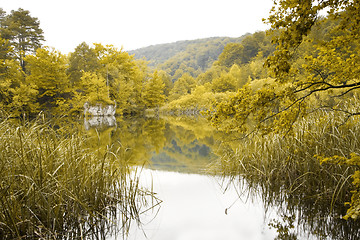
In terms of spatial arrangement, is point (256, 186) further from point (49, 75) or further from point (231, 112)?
point (49, 75)

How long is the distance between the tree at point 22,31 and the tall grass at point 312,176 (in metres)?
Answer: 26.3

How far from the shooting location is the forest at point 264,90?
2.14m

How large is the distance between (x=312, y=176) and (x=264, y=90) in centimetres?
155

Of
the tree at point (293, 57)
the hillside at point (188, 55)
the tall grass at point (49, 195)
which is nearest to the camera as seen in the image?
the tree at point (293, 57)

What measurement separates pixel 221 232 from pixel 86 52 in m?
28.3

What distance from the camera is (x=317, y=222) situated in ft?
9.00

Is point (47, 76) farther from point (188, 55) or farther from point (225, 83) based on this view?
point (188, 55)

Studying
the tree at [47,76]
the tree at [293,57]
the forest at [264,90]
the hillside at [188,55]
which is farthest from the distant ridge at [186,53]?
the tree at [293,57]

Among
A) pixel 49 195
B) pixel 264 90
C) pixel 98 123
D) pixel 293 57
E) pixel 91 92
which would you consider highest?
pixel 91 92

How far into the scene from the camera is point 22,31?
24891mm

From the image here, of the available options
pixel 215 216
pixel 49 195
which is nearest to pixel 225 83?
pixel 215 216

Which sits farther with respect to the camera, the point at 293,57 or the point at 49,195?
the point at 293,57

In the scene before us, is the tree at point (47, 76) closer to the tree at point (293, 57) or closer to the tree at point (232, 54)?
the tree at point (293, 57)

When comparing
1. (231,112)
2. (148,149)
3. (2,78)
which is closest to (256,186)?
(231,112)
